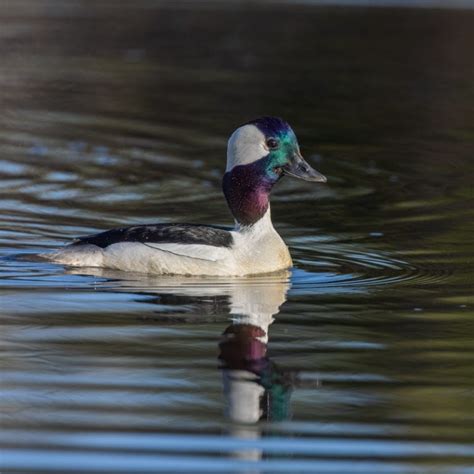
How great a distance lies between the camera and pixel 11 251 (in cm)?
1302

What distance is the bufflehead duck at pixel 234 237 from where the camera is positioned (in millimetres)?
12250

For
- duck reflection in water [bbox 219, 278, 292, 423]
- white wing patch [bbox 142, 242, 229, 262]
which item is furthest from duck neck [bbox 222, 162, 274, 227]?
duck reflection in water [bbox 219, 278, 292, 423]

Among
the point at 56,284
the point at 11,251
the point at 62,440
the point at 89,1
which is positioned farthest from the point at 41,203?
the point at 89,1

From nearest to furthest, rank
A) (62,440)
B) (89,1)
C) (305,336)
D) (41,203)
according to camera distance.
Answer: (62,440) → (305,336) → (41,203) → (89,1)

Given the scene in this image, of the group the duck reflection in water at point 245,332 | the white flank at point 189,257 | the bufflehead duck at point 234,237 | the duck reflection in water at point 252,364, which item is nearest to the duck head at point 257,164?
the bufflehead duck at point 234,237

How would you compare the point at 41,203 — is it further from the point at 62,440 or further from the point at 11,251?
the point at 62,440

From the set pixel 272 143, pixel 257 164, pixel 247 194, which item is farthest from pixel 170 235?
pixel 272 143

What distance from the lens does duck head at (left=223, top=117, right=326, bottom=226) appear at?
492 inches

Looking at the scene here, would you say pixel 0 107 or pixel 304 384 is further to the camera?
pixel 0 107

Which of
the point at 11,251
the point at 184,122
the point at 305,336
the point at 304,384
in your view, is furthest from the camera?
the point at 184,122

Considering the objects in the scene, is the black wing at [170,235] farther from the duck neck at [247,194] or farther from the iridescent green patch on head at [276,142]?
the iridescent green patch on head at [276,142]

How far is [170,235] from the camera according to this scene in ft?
40.0

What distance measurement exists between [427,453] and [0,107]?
15.8 metres

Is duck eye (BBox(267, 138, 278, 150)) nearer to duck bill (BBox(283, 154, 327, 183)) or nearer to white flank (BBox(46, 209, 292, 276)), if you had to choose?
duck bill (BBox(283, 154, 327, 183))
